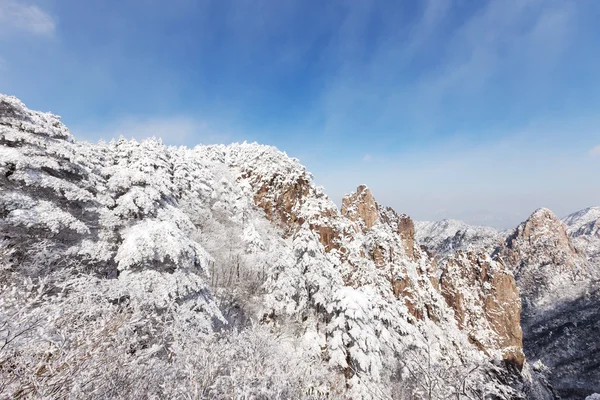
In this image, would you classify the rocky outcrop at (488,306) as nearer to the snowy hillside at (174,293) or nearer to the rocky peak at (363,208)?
the snowy hillside at (174,293)

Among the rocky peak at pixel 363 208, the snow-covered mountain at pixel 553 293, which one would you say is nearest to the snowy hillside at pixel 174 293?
the rocky peak at pixel 363 208

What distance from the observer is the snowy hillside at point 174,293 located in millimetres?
5531

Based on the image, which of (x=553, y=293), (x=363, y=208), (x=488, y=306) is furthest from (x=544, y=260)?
(x=363, y=208)

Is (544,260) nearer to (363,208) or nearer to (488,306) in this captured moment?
(488,306)

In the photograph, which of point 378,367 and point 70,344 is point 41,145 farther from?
point 378,367

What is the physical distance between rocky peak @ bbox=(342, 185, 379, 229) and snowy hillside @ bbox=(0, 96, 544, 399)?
923 centimetres

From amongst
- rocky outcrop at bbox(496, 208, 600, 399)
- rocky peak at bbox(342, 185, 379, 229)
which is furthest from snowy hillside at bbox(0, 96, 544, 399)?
rocky outcrop at bbox(496, 208, 600, 399)

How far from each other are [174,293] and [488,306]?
56078mm

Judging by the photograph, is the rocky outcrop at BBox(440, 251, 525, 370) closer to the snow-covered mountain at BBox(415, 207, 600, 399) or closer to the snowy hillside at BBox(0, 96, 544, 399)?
the snow-covered mountain at BBox(415, 207, 600, 399)

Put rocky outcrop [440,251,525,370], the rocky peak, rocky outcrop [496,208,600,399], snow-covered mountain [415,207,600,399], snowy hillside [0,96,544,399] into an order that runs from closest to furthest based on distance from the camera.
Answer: snowy hillside [0,96,544,399]
the rocky peak
rocky outcrop [440,251,525,370]
snow-covered mountain [415,207,600,399]
rocky outcrop [496,208,600,399]

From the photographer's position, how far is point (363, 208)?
139 ft

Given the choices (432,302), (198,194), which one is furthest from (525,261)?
(198,194)

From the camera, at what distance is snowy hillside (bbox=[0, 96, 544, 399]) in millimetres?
5531

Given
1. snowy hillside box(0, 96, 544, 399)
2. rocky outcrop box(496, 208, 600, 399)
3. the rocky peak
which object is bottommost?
rocky outcrop box(496, 208, 600, 399)
